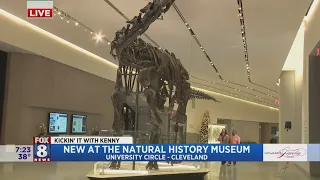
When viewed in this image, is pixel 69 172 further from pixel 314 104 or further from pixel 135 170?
pixel 314 104

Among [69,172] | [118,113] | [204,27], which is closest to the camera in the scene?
[118,113]

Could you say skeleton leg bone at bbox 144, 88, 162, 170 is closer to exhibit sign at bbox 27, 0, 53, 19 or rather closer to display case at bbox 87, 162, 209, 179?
display case at bbox 87, 162, 209, 179

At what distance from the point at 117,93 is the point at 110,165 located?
3.78 ft

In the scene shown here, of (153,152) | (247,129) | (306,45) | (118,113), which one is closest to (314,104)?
(306,45)

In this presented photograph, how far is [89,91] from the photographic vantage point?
11.7 m

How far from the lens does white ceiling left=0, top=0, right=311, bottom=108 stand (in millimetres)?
8227

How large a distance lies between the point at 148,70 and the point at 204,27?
13.2 feet

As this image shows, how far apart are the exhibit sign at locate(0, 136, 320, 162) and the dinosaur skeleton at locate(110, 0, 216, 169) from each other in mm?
308

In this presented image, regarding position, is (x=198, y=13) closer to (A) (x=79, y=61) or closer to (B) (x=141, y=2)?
(B) (x=141, y=2)

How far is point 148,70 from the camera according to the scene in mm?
6152

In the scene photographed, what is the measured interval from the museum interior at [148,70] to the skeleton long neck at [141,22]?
2 cm

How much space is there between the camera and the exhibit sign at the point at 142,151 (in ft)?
18.4

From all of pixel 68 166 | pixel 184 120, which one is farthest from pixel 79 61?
pixel 184 120

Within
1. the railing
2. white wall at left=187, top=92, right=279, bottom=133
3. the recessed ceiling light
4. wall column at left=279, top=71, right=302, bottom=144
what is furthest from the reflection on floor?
white wall at left=187, top=92, right=279, bottom=133
